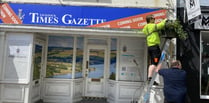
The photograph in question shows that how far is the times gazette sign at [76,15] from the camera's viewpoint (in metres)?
6.88

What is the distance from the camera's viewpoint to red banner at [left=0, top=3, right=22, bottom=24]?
22.8 ft

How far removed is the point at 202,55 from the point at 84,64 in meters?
3.87

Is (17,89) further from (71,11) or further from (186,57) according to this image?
(186,57)

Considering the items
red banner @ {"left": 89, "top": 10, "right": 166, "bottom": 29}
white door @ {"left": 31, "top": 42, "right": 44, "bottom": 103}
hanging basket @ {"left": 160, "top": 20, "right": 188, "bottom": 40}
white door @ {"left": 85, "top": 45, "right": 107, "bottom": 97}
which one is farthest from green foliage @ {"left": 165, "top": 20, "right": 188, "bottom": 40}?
white door @ {"left": 31, "top": 42, "right": 44, "bottom": 103}

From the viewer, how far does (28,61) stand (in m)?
6.89

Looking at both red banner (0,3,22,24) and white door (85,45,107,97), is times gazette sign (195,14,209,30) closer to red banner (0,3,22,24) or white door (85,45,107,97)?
white door (85,45,107,97)

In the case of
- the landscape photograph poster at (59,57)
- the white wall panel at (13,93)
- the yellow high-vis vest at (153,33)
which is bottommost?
the white wall panel at (13,93)

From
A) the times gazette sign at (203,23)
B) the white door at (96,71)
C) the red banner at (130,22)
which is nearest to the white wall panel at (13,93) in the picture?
the white door at (96,71)

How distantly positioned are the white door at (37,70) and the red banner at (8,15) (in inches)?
37.1

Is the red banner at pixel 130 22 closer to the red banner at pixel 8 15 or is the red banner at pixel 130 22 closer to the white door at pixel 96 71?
the white door at pixel 96 71

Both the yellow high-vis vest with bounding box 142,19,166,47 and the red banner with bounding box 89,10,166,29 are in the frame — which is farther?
the red banner with bounding box 89,10,166,29

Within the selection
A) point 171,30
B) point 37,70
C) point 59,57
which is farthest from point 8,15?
point 171,30

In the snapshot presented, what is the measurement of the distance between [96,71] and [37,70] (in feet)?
6.62

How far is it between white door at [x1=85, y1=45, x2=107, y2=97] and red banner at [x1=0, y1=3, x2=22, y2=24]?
8.60ft
